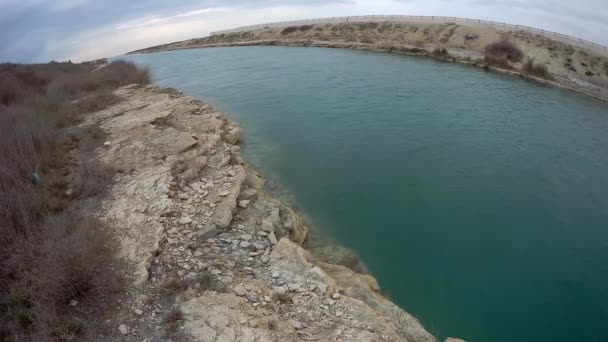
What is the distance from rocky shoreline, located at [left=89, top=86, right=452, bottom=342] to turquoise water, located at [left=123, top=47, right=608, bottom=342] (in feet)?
7.00

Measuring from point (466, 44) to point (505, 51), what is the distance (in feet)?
14.2

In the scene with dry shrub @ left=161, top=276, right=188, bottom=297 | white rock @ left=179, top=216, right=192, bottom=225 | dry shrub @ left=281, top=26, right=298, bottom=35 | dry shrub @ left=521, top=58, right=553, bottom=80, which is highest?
dry shrub @ left=281, top=26, right=298, bottom=35

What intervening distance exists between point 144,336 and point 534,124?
66.1 feet

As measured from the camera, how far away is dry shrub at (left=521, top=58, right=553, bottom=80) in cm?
2766

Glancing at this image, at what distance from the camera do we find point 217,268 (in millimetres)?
6547

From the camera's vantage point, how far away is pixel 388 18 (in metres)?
46.0

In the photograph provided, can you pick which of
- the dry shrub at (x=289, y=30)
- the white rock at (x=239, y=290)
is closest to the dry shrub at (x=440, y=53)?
the dry shrub at (x=289, y=30)

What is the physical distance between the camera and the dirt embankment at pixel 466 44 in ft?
89.4

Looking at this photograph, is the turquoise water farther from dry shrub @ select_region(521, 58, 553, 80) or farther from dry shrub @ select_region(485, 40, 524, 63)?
dry shrub @ select_region(485, 40, 524, 63)

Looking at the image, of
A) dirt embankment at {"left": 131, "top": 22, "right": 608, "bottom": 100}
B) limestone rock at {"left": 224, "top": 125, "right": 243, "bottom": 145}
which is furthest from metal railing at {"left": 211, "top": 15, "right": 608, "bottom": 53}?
limestone rock at {"left": 224, "top": 125, "right": 243, "bottom": 145}

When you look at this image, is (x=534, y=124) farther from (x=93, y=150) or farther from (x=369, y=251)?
(x=93, y=150)

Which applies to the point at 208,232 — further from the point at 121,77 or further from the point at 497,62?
the point at 497,62

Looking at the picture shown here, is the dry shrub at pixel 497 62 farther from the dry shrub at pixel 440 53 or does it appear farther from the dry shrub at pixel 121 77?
the dry shrub at pixel 121 77

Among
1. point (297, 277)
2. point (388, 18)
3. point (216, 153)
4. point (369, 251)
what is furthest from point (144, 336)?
point (388, 18)
